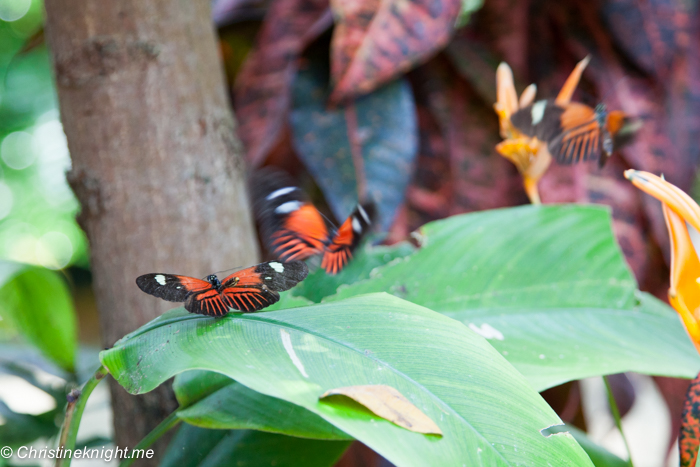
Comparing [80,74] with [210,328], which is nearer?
[210,328]

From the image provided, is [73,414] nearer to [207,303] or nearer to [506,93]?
[207,303]

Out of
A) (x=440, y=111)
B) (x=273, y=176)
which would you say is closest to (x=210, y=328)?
(x=273, y=176)

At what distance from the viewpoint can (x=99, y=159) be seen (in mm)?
513

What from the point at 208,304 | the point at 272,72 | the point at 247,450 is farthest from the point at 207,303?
Answer: the point at 272,72

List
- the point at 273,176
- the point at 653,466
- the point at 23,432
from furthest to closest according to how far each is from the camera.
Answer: the point at 653,466, the point at 23,432, the point at 273,176

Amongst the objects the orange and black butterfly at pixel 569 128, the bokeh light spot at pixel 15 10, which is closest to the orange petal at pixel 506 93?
the orange and black butterfly at pixel 569 128

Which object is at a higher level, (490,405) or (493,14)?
(493,14)

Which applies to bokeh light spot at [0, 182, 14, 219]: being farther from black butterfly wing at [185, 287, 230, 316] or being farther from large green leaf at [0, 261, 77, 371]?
black butterfly wing at [185, 287, 230, 316]

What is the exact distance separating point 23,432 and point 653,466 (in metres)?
1.66

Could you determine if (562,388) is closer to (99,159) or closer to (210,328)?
(210,328)

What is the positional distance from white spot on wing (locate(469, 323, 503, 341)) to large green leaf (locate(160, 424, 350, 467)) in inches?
6.7

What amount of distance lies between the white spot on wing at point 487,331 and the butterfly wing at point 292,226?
0.58 feet

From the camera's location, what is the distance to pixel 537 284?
1.64 feet

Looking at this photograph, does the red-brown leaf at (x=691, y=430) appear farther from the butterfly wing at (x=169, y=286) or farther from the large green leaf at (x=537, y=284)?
the butterfly wing at (x=169, y=286)
